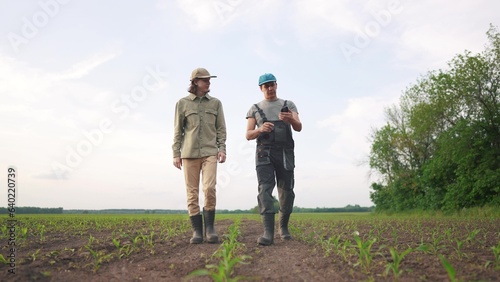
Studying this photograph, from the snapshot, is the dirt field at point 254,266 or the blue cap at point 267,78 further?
the blue cap at point 267,78

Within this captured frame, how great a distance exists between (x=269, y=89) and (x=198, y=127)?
1.25 m

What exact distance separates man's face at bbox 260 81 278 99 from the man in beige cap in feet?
2.52

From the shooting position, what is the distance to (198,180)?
636cm

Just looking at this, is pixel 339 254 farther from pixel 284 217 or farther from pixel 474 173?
pixel 474 173

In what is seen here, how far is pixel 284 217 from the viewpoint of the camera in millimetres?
6641

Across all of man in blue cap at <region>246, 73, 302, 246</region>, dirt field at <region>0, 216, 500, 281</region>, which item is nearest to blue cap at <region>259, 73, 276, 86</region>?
man in blue cap at <region>246, 73, 302, 246</region>

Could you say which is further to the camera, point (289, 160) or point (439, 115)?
point (439, 115)

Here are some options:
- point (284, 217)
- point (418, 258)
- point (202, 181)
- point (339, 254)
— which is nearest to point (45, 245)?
point (202, 181)

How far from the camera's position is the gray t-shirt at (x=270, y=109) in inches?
248

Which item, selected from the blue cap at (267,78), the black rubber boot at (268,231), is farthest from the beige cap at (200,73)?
the black rubber boot at (268,231)

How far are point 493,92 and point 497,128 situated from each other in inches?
85.7

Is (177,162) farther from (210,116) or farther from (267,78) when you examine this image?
(267,78)

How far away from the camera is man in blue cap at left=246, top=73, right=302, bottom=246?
20.3 feet

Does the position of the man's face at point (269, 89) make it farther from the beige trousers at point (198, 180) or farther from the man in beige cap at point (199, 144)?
the beige trousers at point (198, 180)
